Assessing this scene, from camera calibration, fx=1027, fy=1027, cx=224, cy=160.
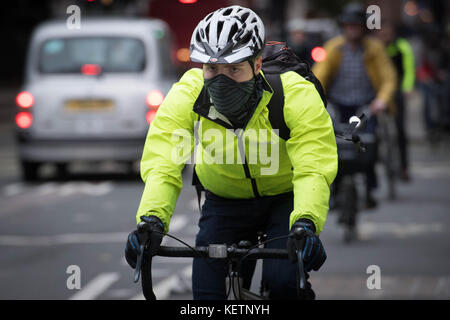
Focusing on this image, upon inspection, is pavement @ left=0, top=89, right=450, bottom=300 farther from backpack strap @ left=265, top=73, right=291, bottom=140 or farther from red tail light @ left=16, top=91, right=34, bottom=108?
backpack strap @ left=265, top=73, right=291, bottom=140

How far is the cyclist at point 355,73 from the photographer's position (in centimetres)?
984

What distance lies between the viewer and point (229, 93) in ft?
13.0

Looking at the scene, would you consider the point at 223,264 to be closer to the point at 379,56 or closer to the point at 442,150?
the point at 379,56

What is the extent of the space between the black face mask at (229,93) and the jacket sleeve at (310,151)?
0.57ft

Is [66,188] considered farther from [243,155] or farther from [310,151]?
[310,151]

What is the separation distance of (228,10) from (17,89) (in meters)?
33.9

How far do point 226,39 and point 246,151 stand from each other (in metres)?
0.51

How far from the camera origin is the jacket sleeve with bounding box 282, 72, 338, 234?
3.81 metres

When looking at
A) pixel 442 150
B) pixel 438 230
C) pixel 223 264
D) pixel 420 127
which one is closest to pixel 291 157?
pixel 223 264

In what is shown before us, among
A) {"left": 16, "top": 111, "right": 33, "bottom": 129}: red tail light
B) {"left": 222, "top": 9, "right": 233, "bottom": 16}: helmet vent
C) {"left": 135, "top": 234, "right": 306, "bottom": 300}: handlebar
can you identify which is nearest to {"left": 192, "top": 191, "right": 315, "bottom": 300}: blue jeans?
{"left": 135, "top": 234, "right": 306, "bottom": 300}: handlebar

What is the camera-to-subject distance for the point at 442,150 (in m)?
17.4

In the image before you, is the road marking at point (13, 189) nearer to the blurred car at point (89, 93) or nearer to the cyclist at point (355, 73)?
the blurred car at point (89, 93)

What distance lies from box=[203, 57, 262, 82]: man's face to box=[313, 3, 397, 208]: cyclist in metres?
5.92

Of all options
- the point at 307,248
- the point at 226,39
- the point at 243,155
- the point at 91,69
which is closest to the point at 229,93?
the point at 226,39
